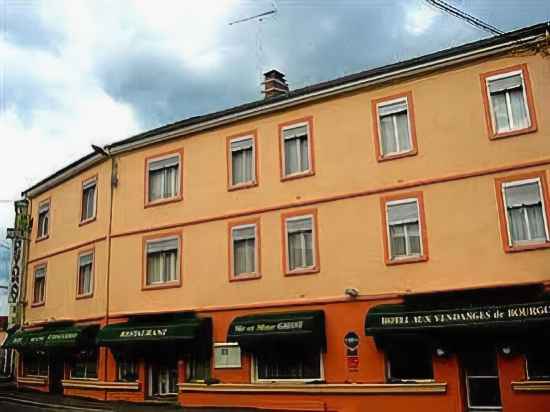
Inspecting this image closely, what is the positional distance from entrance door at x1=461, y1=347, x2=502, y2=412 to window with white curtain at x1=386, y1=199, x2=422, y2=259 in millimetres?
3043

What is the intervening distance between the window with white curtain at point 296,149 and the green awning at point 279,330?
180 inches

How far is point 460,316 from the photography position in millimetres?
15477

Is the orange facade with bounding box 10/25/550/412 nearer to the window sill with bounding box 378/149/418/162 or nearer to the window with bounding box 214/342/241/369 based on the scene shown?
the window sill with bounding box 378/149/418/162

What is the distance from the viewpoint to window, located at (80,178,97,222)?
997 inches

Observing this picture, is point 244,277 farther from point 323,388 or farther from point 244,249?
point 323,388

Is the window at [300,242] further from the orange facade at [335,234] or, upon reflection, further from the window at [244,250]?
the window at [244,250]

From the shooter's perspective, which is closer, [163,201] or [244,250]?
[244,250]

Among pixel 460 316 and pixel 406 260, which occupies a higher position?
pixel 406 260

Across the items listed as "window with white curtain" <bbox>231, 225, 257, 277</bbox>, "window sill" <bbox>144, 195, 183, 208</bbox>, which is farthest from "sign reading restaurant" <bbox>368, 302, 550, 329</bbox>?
"window sill" <bbox>144, 195, 183, 208</bbox>

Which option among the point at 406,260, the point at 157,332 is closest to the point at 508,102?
the point at 406,260

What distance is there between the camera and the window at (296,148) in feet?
65.0

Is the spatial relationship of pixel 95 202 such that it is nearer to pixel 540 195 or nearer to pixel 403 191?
pixel 403 191

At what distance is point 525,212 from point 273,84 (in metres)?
11.1

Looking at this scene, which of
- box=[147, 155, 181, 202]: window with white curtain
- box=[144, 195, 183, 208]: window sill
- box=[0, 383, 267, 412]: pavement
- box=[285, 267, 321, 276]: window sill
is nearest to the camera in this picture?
box=[285, 267, 321, 276]: window sill
